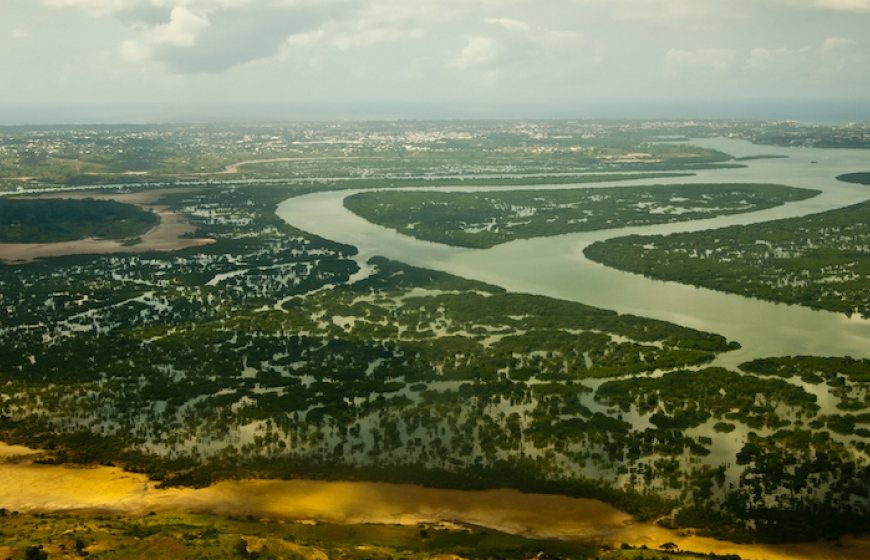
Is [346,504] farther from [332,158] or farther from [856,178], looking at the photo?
[332,158]

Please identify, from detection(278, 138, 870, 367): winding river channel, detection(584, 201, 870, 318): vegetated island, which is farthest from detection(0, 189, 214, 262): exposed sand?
detection(584, 201, 870, 318): vegetated island

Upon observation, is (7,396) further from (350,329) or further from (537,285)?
(537,285)

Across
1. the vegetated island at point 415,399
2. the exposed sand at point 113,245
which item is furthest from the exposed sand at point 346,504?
the exposed sand at point 113,245

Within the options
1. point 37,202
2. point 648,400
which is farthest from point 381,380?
point 37,202

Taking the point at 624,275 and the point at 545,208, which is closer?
the point at 624,275

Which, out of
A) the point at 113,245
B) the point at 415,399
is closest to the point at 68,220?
the point at 113,245

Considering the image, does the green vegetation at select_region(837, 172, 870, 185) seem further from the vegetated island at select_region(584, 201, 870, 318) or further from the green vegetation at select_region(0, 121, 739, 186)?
the vegetated island at select_region(584, 201, 870, 318)
